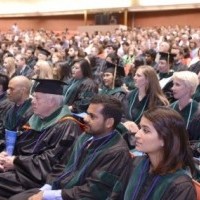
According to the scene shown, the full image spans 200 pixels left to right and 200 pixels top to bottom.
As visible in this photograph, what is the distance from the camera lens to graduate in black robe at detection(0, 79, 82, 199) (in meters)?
3.56

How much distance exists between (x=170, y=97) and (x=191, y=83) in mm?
1655

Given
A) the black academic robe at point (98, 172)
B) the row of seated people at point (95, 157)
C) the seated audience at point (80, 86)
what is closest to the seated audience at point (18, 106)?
the row of seated people at point (95, 157)

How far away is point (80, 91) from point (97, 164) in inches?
158

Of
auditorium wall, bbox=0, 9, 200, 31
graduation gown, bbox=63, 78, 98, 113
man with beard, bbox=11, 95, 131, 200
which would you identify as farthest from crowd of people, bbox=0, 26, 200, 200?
auditorium wall, bbox=0, 9, 200, 31

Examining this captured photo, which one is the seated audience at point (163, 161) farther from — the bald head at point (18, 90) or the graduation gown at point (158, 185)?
the bald head at point (18, 90)

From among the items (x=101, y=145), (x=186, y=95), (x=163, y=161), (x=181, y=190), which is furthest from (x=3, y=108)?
(x=181, y=190)

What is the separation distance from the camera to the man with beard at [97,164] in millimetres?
2816

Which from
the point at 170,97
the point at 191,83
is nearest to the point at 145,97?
the point at 191,83

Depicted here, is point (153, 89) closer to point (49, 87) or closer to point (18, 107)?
point (49, 87)

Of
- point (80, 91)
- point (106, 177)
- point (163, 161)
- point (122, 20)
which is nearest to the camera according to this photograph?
point (163, 161)

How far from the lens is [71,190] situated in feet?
9.62

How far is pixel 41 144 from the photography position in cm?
381

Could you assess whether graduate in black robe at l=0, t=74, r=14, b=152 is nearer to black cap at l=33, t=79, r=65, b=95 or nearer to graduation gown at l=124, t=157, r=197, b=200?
black cap at l=33, t=79, r=65, b=95

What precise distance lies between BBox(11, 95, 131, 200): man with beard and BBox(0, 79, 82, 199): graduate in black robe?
298 mm
